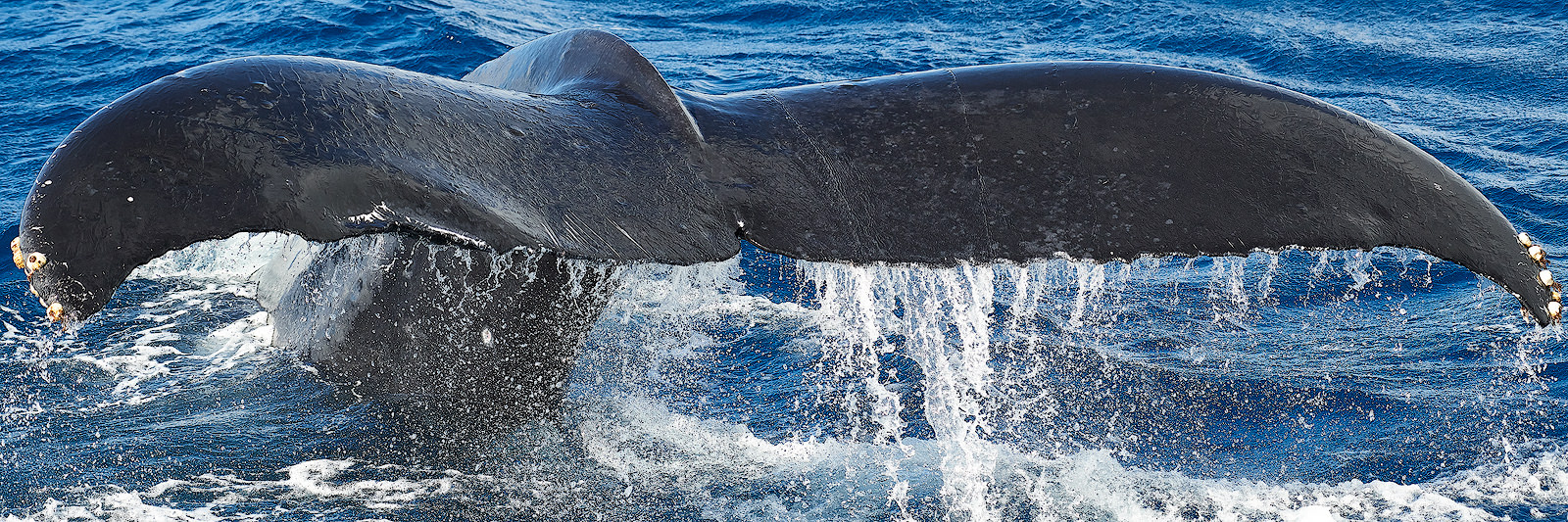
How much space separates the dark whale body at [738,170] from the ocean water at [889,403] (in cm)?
35

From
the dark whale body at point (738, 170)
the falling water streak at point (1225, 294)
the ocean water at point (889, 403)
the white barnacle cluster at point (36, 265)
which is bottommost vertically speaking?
the ocean water at point (889, 403)

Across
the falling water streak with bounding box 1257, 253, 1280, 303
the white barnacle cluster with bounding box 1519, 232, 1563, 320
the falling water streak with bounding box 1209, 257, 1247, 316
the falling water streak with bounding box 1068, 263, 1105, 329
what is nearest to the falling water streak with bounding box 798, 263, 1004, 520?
the falling water streak with bounding box 1068, 263, 1105, 329

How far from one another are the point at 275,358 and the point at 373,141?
415 centimetres

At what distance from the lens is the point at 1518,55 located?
12.3 meters

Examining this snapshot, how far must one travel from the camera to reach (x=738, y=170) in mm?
3342

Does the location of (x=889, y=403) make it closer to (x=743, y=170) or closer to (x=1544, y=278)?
(x=743, y=170)

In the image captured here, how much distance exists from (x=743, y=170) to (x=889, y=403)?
299 centimetres

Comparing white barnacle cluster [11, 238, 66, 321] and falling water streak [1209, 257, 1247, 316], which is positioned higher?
white barnacle cluster [11, 238, 66, 321]

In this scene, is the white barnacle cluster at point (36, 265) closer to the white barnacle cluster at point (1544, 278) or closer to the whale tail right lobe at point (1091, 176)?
the whale tail right lobe at point (1091, 176)

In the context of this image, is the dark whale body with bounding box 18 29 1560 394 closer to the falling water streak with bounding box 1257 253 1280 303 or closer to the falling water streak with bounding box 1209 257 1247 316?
the falling water streak with bounding box 1209 257 1247 316

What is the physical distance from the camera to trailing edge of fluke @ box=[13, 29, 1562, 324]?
94.6 inches

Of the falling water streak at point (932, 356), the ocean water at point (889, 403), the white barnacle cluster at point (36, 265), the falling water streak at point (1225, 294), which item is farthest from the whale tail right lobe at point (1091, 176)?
the falling water streak at point (1225, 294)

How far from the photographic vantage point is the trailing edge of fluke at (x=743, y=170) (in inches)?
94.6

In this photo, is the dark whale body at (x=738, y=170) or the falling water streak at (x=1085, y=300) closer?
the dark whale body at (x=738, y=170)
